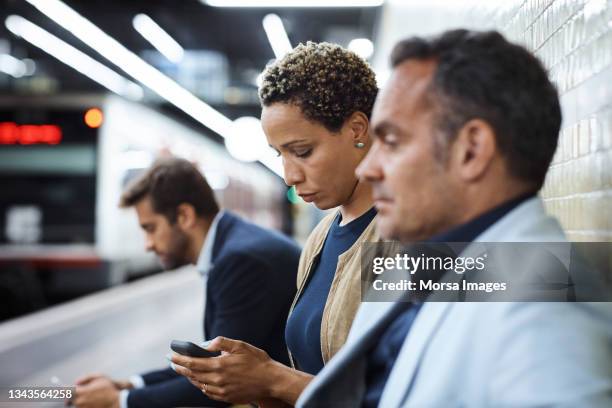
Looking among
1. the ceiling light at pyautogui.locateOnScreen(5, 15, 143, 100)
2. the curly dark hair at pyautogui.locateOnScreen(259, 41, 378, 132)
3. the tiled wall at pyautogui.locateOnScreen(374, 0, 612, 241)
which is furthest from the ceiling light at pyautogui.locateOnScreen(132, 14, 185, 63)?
the tiled wall at pyautogui.locateOnScreen(374, 0, 612, 241)

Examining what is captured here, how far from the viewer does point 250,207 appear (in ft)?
51.1

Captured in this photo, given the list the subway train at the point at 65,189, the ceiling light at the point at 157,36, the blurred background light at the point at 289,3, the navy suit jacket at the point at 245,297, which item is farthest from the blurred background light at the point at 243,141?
the navy suit jacket at the point at 245,297

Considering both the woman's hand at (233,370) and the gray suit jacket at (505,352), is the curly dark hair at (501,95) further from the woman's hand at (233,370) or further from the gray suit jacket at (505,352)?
the woman's hand at (233,370)

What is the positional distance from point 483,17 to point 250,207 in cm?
1344

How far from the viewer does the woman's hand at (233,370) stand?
143cm

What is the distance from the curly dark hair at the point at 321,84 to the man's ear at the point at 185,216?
3.19ft

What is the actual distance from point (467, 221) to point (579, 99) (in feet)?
1.92

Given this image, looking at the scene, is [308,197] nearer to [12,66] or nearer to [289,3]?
[289,3]

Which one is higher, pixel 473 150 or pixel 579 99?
pixel 579 99

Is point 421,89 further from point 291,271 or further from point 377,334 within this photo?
point 291,271

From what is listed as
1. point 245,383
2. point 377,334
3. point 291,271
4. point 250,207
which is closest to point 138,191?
point 291,271

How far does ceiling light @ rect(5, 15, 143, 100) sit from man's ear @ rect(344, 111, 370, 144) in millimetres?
7250

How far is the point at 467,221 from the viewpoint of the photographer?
99 cm

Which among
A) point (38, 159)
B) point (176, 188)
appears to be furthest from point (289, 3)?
point (176, 188)
